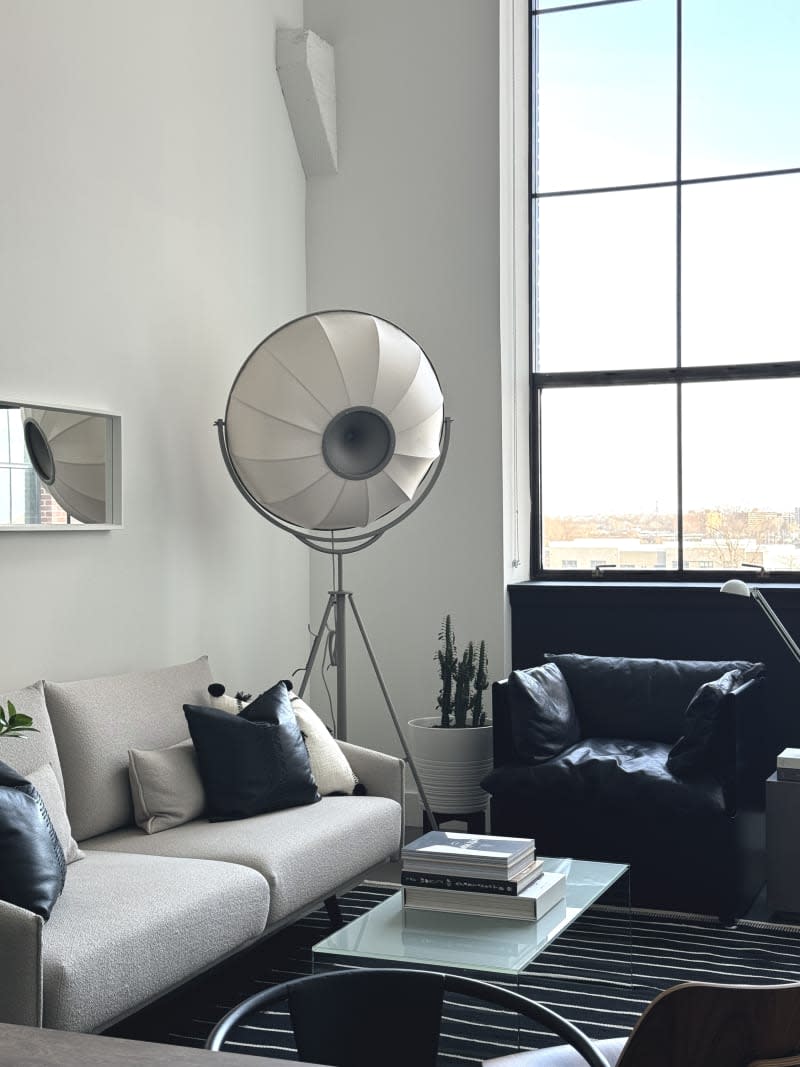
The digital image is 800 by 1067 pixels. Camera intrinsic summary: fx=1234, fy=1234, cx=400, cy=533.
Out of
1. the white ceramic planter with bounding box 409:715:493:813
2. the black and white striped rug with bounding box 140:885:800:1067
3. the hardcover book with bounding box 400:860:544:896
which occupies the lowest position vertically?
the black and white striped rug with bounding box 140:885:800:1067

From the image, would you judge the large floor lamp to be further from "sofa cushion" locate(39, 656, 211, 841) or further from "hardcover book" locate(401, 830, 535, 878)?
Result: "hardcover book" locate(401, 830, 535, 878)

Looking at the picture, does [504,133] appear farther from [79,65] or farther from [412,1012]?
[412,1012]

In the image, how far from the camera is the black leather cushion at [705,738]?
13.6ft

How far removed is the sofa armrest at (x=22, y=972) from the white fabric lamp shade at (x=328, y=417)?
227cm

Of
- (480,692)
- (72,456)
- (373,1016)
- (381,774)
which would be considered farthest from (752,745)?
(373,1016)

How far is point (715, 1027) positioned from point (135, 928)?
169 cm

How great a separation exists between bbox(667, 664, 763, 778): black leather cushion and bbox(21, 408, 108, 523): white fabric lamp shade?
2113 mm

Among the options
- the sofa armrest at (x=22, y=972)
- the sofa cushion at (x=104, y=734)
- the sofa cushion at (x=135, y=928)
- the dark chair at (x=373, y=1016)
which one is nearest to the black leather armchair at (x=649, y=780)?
the sofa cushion at (x=104, y=734)

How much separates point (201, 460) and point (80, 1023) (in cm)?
259

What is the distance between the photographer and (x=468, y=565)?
5.41 meters

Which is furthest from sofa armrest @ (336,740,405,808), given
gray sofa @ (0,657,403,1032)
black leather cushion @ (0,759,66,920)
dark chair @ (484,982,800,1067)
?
dark chair @ (484,982,800,1067)

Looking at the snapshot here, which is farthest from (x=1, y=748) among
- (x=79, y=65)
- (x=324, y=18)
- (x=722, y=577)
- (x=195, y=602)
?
(x=324, y=18)

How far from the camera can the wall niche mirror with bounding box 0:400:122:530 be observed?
3.78m

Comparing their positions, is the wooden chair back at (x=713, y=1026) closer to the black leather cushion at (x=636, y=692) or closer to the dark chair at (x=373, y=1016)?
the dark chair at (x=373, y=1016)
